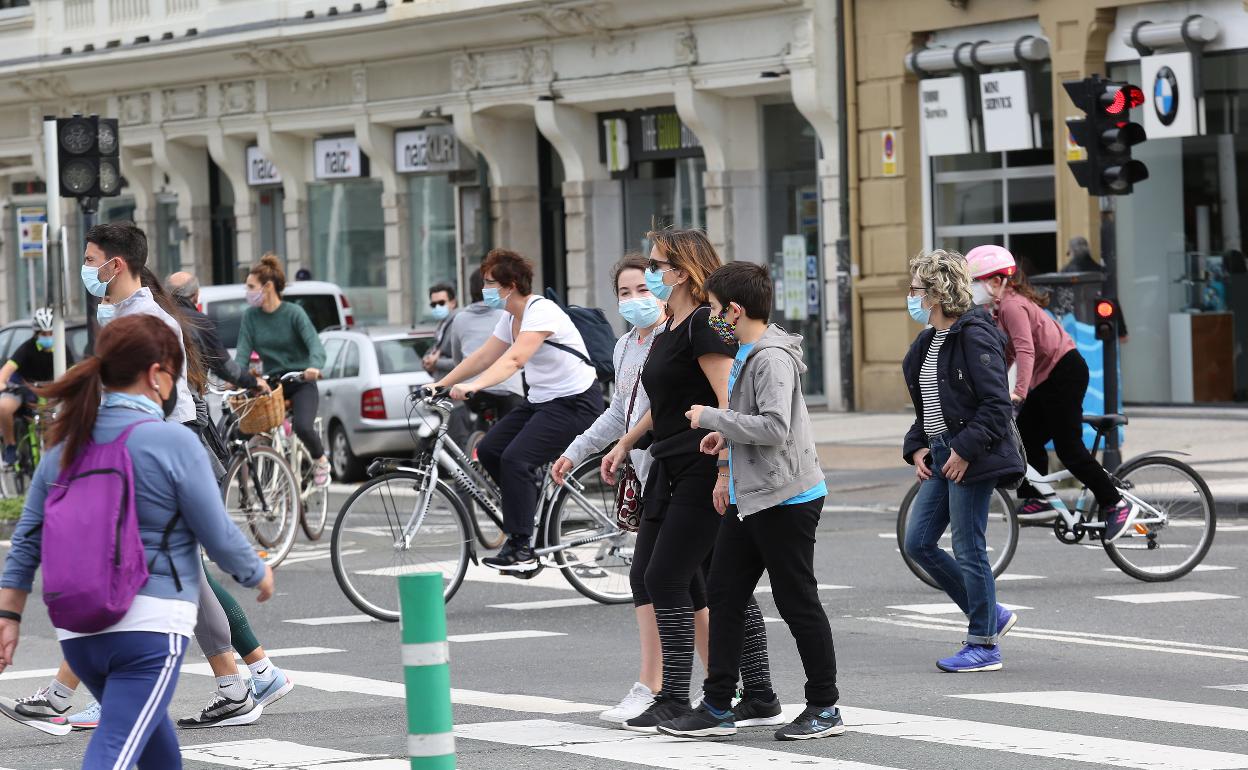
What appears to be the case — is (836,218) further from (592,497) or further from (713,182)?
(592,497)

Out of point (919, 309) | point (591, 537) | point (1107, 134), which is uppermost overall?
point (1107, 134)

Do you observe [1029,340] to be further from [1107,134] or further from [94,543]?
[94,543]

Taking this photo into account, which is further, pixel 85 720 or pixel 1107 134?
pixel 1107 134

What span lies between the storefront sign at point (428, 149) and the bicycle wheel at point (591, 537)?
790 inches

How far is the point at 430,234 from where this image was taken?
32.5 meters

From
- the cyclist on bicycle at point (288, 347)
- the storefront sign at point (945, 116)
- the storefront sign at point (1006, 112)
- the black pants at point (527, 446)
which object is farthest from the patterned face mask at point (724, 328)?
the storefront sign at point (945, 116)

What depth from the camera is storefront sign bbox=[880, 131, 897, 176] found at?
24.7 meters

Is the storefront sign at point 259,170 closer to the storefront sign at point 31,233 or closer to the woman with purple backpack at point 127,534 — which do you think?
the storefront sign at point 31,233

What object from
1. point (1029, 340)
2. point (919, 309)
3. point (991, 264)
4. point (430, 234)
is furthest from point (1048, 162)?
point (919, 309)

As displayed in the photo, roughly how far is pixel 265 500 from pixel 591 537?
3.22 meters

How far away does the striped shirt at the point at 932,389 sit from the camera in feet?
30.7

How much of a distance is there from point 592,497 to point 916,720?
3397mm

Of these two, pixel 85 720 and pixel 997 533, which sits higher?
pixel 997 533

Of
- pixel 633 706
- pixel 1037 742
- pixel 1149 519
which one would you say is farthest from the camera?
pixel 1149 519
